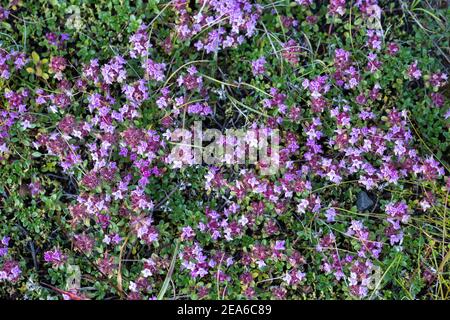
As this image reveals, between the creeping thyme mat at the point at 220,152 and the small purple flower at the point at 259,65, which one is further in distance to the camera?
the small purple flower at the point at 259,65

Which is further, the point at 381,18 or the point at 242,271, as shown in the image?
the point at 381,18

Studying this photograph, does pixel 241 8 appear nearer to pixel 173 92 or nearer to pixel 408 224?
pixel 173 92

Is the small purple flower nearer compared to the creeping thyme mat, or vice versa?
the creeping thyme mat

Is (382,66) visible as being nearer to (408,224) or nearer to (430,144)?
(430,144)

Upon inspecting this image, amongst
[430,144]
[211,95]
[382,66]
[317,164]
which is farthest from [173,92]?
[430,144]

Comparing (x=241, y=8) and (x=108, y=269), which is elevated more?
(x=241, y=8)

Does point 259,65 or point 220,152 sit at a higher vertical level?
point 259,65

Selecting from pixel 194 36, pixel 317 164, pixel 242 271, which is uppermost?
pixel 194 36

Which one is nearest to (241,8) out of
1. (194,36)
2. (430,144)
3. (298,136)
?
(194,36)
